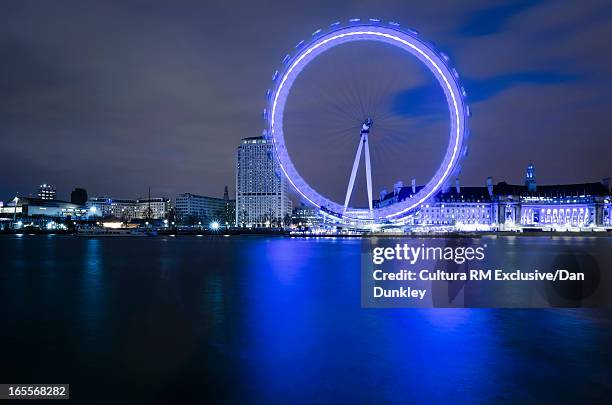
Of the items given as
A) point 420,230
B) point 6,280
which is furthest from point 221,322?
point 420,230

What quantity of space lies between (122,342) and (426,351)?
6957 millimetres

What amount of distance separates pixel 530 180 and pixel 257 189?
Result: 295ft

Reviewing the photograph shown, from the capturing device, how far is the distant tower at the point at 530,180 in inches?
5881

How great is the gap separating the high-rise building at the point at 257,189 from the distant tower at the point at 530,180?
78155mm

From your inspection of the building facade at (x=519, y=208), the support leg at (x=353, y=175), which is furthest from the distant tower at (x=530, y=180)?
the support leg at (x=353, y=175)

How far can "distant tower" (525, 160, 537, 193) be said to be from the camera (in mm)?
149375

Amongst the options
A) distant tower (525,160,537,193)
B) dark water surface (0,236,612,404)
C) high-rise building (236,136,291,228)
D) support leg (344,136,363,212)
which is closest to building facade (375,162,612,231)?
distant tower (525,160,537,193)

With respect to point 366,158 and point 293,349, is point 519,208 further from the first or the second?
point 293,349

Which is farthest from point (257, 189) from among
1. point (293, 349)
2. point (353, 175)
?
point (293, 349)

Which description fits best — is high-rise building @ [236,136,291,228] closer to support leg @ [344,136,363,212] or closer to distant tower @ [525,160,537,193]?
distant tower @ [525,160,537,193]

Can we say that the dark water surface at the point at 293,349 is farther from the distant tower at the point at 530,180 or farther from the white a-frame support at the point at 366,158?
the distant tower at the point at 530,180

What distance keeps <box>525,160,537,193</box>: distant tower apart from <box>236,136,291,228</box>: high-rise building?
78155 millimetres

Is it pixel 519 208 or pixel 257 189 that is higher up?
pixel 257 189

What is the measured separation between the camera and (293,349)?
36.2ft
